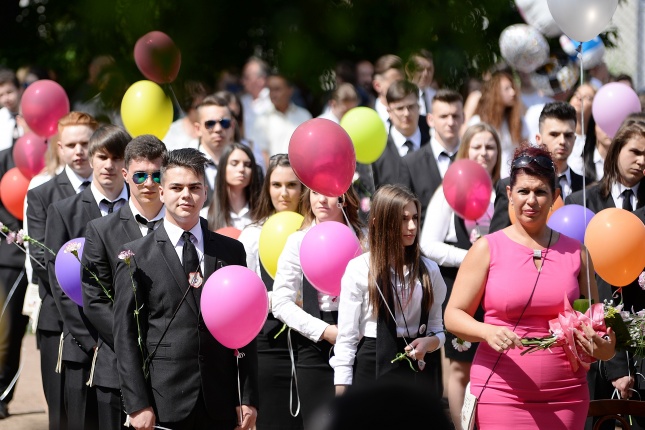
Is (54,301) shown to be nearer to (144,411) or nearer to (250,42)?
(144,411)

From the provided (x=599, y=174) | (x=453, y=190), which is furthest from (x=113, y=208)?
(x=599, y=174)

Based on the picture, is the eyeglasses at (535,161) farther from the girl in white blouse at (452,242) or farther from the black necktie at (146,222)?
the girl in white blouse at (452,242)

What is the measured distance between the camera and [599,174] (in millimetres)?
8211

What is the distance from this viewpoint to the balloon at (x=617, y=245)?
5812 mm

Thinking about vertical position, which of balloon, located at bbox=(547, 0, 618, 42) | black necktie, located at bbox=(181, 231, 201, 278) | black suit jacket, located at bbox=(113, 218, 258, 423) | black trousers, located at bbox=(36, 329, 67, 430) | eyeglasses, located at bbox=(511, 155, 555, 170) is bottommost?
black trousers, located at bbox=(36, 329, 67, 430)

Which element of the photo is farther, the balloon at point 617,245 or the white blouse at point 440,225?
the white blouse at point 440,225

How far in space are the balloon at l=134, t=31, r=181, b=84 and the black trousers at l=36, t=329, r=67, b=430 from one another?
461 centimetres

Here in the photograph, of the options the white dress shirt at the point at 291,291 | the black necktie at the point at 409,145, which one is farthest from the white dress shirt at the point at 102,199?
the black necktie at the point at 409,145

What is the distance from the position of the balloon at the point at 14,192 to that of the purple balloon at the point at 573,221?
3.92 metres

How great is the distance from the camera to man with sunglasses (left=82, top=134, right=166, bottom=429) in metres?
5.35

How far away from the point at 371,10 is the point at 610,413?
351 centimetres

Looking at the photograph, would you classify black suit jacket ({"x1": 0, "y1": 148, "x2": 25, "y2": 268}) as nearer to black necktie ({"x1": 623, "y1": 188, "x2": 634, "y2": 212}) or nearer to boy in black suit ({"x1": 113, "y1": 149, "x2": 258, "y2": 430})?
boy in black suit ({"x1": 113, "y1": 149, "x2": 258, "y2": 430})

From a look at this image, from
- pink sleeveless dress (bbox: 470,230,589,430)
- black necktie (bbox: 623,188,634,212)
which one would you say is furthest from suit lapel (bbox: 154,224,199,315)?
black necktie (bbox: 623,188,634,212)

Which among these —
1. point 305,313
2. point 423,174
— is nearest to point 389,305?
point 305,313
